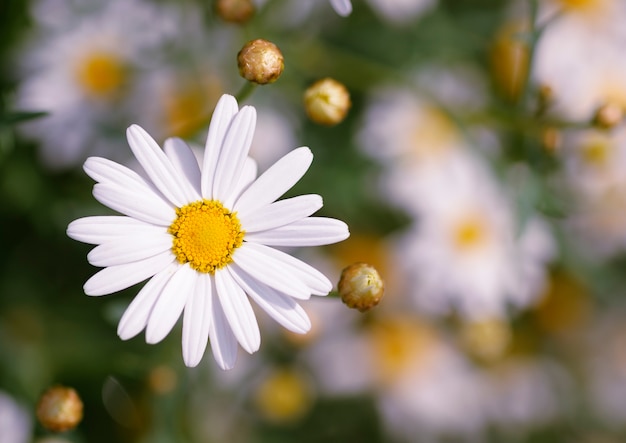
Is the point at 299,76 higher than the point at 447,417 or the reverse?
higher

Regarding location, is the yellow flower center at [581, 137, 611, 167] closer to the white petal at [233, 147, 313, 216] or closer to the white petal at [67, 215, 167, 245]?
the white petal at [233, 147, 313, 216]

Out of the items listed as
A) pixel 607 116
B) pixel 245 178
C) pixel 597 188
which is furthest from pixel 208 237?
pixel 597 188

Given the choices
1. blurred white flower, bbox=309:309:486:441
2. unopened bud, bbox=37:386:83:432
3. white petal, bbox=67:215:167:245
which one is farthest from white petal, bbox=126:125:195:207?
blurred white flower, bbox=309:309:486:441

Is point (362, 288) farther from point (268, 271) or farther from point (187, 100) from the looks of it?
point (187, 100)

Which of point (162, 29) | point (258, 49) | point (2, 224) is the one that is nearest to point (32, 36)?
point (162, 29)

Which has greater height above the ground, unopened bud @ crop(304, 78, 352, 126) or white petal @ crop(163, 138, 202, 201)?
unopened bud @ crop(304, 78, 352, 126)

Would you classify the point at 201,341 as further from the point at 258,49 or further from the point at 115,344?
the point at 115,344

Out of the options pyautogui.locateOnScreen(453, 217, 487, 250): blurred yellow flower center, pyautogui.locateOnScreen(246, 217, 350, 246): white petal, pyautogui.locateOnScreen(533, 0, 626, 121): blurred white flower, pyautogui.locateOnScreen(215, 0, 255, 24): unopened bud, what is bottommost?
pyautogui.locateOnScreen(246, 217, 350, 246): white petal
